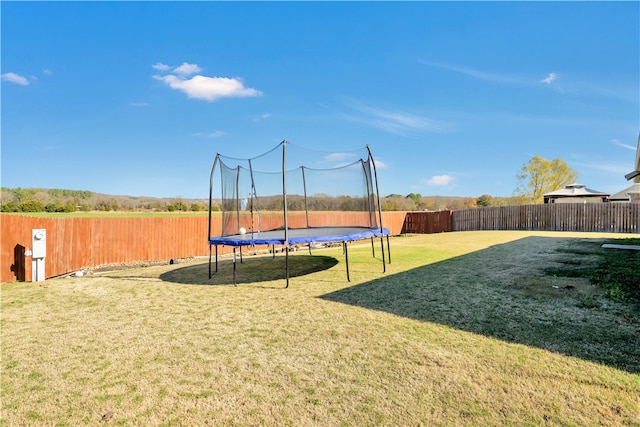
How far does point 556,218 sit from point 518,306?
15040 millimetres

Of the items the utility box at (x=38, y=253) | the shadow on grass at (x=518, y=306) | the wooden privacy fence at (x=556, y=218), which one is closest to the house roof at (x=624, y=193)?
the wooden privacy fence at (x=556, y=218)

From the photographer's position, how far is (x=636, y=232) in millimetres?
13570

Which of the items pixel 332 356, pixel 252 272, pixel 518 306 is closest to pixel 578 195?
pixel 518 306

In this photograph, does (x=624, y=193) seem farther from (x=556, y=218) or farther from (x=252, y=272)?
(x=252, y=272)

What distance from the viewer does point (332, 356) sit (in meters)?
2.48

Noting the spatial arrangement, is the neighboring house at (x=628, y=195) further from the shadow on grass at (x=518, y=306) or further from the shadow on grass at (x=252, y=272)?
the shadow on grass at (x=252, y=272)

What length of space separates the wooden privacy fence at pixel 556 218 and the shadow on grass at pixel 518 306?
11.3m

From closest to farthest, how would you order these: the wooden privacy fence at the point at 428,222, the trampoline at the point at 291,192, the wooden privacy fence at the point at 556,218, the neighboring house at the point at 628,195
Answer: the trampoline at the point at 291,192 < the wooden privacy fence at the point at 556,218 < the wooden privacy fence at the point at 428,222 < the neighboring house at the point at 628,195

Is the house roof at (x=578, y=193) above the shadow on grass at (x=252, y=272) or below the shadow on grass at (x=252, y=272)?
above

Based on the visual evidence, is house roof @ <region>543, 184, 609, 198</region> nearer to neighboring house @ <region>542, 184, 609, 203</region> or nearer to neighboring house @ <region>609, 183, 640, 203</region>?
neighboring house @ <region>542, 184, 609, 203</region>

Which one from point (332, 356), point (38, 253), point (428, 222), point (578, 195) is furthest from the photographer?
point (578, 195)

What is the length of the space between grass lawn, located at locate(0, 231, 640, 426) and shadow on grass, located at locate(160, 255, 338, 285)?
0.96m

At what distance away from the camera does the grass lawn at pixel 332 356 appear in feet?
5.93

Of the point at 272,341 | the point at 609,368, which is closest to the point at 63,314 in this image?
the point at 272,341
